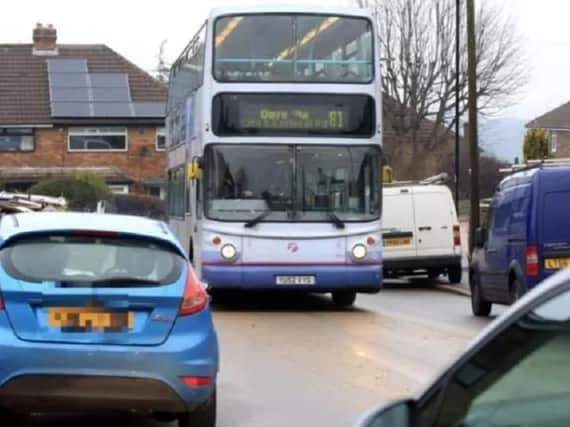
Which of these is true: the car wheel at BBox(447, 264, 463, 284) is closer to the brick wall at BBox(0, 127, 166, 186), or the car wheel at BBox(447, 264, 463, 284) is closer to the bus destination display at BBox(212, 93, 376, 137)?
the bus destination display at BBox(212, 93, 376, 137)

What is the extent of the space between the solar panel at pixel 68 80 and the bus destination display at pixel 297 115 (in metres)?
39.2

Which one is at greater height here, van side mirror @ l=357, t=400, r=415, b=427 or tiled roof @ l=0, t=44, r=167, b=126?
tiled roof @ l=0, t=44, r=167, b=126

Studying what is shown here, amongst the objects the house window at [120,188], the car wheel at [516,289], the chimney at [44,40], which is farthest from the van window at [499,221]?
the chimney at [44,40]

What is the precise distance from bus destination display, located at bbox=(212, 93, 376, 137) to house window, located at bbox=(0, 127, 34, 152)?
124ft

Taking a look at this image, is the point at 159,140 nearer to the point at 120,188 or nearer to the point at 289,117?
the point at 120,188

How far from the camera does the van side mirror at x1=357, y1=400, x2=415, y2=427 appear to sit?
3.57m

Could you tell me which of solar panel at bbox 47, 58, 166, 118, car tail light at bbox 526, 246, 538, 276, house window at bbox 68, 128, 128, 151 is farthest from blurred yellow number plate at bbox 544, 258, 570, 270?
house window at bbox 68, 128, 128, 151

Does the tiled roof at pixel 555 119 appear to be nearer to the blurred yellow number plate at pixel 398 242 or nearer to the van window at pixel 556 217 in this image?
the blurred yellow number plate at pixel 398 242

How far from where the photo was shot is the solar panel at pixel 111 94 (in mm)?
55375

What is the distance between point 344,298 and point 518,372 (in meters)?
16.5

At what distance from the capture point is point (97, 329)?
773 centimetres

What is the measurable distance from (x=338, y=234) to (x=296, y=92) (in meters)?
2.16

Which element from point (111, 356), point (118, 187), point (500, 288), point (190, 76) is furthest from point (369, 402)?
point (118, 187)

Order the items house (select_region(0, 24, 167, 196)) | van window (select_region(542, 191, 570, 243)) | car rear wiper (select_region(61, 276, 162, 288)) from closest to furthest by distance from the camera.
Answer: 1. car rear wiper (select_region(61, 276, 162, 288))
2. van window (select_region(542, 191, 570, 243))
3. house (select_region(0, 24, 167, 196))
